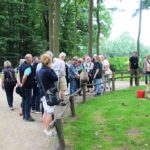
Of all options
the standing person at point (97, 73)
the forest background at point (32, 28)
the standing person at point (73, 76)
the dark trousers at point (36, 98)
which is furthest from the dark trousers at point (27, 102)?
the forest background at point (32, 28)

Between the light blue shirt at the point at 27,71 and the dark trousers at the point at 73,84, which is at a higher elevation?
the light blue shirt at the point at 27,71

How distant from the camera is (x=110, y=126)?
11039 mm

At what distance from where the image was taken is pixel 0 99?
1775 cm

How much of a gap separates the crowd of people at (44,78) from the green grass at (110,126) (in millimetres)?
851

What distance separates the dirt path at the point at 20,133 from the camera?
9173 millimetres

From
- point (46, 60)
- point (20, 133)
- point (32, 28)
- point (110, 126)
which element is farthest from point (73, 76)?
point (32, 28)

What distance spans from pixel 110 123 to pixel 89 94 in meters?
7.64

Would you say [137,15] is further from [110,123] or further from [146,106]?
[110,123]

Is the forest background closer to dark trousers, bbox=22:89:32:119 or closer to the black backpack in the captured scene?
the black backpack

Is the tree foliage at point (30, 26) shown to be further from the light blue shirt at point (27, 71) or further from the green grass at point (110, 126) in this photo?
the light blue shirt at point (27, 71)

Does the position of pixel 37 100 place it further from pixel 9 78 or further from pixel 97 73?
pixel 97 73

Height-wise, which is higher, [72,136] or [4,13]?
[4,13]

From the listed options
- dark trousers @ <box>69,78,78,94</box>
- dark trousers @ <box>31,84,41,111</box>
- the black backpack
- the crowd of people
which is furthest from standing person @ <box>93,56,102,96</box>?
the black backpack

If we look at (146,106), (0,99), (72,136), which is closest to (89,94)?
(0,99)
